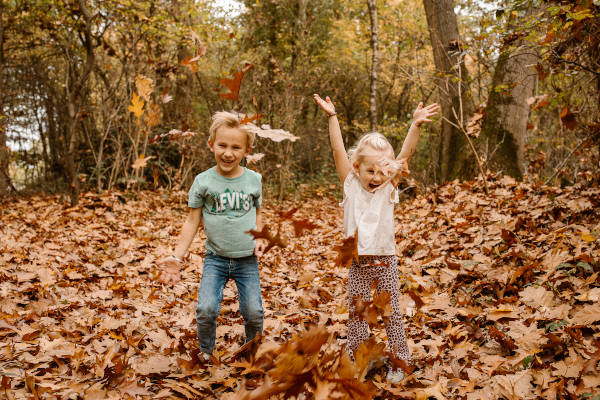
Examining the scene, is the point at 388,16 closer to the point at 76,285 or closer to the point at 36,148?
the point at 36,148

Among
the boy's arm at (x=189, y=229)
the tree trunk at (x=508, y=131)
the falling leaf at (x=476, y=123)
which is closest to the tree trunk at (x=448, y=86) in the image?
the tree trunk at (x=508, y=131)

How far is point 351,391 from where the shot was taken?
5.36ft

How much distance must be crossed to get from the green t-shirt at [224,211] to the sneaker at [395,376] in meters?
1.04

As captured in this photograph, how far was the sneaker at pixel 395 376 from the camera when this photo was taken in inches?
93.5

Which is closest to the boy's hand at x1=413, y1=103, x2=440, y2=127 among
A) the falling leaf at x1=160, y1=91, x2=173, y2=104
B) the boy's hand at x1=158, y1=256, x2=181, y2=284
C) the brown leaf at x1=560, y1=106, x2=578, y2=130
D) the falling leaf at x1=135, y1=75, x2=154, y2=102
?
the boy's hand at x1=158, y1=256, x2=181, y2=284

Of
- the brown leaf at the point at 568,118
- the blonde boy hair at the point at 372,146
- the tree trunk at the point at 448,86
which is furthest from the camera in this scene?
the tree trunk at the point at 448,86

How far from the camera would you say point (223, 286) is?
8.54 ft

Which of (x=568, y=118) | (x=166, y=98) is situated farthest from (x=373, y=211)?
(x=166, y=98)

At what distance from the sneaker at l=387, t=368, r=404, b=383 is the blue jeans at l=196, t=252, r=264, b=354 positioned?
2.66 ft

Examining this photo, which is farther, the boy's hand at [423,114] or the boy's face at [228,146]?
the boy's face at [228,146]

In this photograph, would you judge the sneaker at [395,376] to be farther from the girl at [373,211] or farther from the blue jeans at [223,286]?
the blue jeans at [223,286]

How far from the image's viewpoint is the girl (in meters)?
2.38

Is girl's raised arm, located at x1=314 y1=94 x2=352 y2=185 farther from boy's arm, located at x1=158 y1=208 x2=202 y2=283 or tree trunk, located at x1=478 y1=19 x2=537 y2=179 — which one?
tree trunk, located at x1=478 y1=19 x2=537 y2=179

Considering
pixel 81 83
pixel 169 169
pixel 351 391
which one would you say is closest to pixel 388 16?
pixel 169 169
